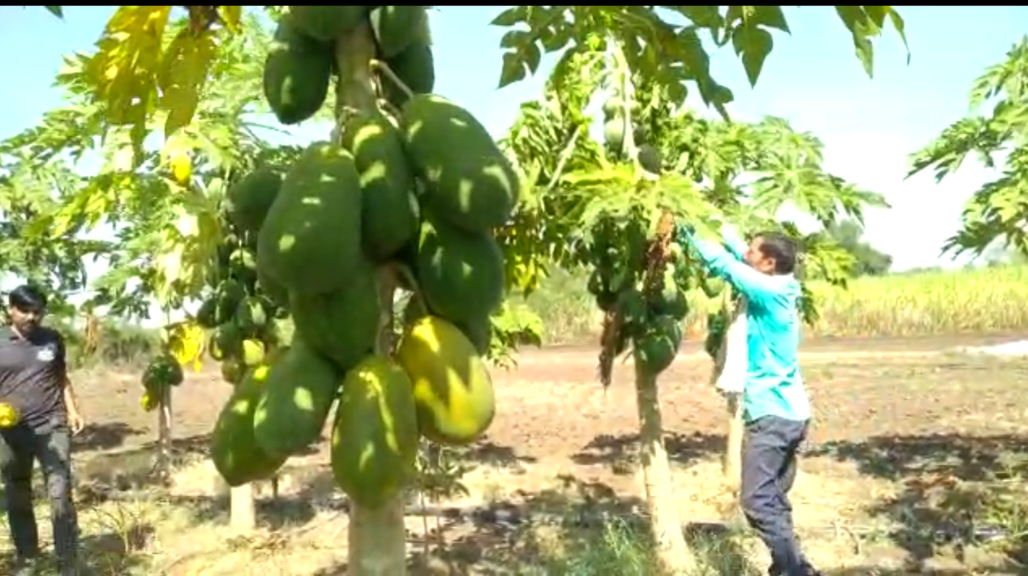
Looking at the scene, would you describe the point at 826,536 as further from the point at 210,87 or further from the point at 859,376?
the point at 859,376

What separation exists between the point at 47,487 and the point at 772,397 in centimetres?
358

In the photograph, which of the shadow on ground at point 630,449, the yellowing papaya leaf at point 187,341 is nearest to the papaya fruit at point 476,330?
the yellowing papaya leaf at point 187,341

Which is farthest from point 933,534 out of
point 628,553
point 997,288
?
point 997,288

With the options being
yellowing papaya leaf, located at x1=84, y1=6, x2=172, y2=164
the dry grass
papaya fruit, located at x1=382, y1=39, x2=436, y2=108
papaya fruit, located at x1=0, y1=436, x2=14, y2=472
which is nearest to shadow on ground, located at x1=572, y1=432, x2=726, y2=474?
papaya fruit, located at x1=0, y1=436, x2=14, y2=472

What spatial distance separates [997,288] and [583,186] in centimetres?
2533

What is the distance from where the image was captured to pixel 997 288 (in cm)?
2725

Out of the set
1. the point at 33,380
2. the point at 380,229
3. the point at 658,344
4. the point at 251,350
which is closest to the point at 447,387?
the point at 380,229

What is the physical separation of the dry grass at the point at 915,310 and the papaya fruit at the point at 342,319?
23.8 metres

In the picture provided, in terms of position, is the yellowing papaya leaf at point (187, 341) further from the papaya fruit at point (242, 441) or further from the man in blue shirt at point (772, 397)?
the papaya fruit at point (242, 441)

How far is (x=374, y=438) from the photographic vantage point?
1.85m

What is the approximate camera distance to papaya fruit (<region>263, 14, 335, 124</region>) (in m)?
2.10

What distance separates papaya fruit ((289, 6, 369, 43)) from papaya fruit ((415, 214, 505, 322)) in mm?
329

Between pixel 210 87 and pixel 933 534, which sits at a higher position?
pixel 210 87

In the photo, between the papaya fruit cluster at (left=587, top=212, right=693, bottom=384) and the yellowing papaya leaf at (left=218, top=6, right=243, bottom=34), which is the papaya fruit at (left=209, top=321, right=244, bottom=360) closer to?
the papaya fruit cluster at (left=587, top=212, right=693, bottom=384)
